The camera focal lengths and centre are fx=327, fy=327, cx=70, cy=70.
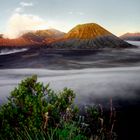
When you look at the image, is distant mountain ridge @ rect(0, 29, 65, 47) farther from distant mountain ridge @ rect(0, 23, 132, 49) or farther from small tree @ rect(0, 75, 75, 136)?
small tree @ rect(0, 75, 75, 136)

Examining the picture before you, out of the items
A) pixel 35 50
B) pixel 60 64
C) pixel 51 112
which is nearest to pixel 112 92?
pixel 60 64

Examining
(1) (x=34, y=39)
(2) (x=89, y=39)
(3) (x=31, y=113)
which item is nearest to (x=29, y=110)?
(3) (x=31, y=113)

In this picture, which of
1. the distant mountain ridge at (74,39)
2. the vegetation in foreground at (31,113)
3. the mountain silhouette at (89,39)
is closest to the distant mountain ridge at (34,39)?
the distant mountain ridge at (74,39)

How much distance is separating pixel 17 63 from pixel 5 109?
19.4 feet

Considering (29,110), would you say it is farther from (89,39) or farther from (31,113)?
(89,39)

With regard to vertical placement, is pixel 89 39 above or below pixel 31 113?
above

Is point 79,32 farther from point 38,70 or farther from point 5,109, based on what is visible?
point 5,109

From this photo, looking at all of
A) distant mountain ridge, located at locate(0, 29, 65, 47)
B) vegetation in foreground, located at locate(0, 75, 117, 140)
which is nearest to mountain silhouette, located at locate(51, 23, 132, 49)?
distant mountain ridge, located at locate(0, 29, 65, 47)

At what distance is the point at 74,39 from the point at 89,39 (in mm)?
564

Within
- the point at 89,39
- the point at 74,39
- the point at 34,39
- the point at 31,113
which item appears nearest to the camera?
the point at 31,113

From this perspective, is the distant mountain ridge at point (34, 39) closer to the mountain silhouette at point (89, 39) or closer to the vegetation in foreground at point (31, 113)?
the mountain silhouette at point (89, 39)

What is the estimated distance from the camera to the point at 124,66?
10.7m

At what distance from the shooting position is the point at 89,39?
1141cm

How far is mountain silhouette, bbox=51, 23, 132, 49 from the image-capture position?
1035cm
